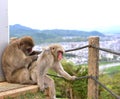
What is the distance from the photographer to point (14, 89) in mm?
3869

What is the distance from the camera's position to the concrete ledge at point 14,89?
3.65 meters

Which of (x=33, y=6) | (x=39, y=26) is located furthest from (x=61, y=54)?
(x=33, y=6)

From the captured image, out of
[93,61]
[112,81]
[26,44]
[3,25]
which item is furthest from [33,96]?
[112,81]

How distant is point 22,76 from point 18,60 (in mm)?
214

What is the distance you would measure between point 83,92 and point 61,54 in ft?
9.07

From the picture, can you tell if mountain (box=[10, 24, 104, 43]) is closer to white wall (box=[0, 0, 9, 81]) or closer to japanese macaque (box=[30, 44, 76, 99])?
white wall (box=[0, 0, 9, 81])

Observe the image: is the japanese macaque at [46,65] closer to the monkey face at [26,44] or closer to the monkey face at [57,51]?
the monkey face at [57,51]

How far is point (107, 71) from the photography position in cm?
800

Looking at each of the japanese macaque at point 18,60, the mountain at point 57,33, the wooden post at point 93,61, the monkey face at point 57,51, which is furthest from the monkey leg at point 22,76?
the mountain at point 57,33

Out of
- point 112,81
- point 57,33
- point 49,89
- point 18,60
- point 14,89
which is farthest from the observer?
point 57,33

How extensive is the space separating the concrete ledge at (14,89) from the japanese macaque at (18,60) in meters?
0.13

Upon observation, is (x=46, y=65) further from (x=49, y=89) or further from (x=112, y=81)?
(x=112, y=81)

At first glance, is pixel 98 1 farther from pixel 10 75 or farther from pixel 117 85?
pixel 10 75

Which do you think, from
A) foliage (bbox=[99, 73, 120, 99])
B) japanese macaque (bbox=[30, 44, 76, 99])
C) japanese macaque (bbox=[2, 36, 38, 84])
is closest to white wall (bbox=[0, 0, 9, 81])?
japanese macaque (bbox=[2, 36, 38, 84])
